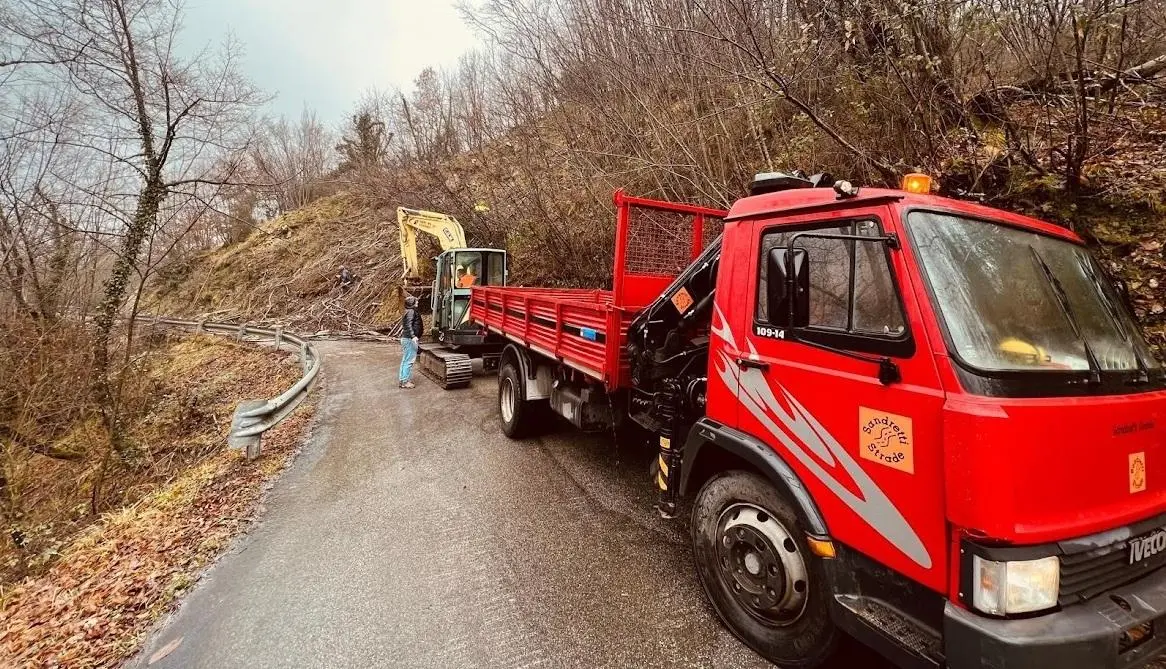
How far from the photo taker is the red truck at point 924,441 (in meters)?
1.61

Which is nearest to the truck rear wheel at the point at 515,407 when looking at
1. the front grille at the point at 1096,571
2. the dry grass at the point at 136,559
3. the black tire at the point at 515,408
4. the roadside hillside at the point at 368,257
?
the black tire at the point at 515,408

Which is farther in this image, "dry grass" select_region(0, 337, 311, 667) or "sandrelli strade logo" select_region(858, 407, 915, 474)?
"dry grass" select_region(0, 337, 311, 667)

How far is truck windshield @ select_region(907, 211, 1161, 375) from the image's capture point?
183 centimetres

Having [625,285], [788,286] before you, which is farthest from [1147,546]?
[625,285]

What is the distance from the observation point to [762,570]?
2.39 m

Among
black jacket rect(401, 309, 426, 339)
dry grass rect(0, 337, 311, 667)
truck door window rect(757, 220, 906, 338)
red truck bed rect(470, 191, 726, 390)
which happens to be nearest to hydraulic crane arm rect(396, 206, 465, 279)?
black jacket rect(401, 309, 426, 339)

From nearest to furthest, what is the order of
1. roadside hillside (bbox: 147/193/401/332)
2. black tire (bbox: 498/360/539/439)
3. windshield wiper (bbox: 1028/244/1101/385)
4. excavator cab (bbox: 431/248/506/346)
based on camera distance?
windshield wiper (bbox: 1028/244/1101/385) < black tire (bbox: 498/360/539/439) < excavator cab (bbox: 431/248/506/346) < roadside hillside (bbox: 147/193/401/332)

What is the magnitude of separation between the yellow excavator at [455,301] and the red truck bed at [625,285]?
3485mm

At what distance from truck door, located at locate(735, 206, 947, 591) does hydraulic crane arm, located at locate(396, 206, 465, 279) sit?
11176mm

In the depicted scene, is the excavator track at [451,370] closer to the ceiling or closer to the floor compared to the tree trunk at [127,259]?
closer to the floor

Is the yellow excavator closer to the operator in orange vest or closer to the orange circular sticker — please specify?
the operator in orange vest

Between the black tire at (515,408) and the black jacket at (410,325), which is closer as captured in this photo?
the black tire at (515,408)

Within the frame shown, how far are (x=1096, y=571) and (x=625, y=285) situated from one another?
312 cm

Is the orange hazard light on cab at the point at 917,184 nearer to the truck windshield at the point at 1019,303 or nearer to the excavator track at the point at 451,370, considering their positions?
the truck windshield at the point at 1019,303
